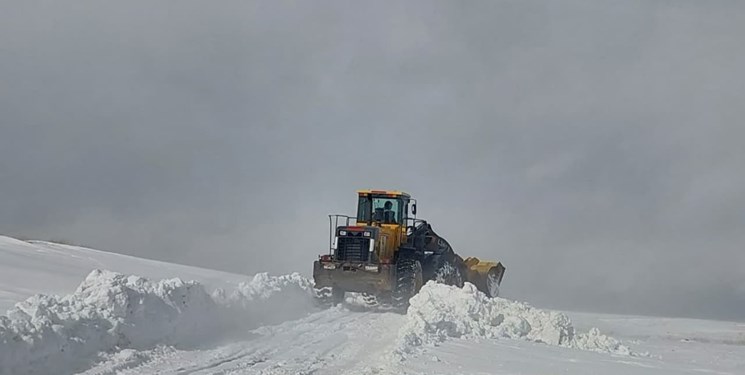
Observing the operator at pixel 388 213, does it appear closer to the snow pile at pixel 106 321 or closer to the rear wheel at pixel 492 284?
the rear wheel at pixel 492 284

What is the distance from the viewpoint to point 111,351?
372 inches

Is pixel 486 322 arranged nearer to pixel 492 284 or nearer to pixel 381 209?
pixel 381 209

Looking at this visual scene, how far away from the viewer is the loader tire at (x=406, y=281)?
738 inches

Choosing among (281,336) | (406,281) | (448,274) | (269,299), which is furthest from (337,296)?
(281,336)

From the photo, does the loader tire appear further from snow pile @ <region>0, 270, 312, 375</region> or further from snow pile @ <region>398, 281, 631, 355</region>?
snow pile @ <region>0, 270, 312, 375</region>

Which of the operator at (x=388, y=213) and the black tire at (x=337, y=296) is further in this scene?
the operator at (x=388, y=213)

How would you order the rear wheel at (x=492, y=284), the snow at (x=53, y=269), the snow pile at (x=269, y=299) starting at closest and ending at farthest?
the snow pile at (x=269, y=299)
the snow at (x=53, y=269)
the rear wheel at (x=492, y=284)

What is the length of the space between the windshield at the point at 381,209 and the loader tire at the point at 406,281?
6.10 feet

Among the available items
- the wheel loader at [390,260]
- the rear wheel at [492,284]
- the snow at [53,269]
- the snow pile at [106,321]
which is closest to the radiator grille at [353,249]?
the wheel loader at [390,260]

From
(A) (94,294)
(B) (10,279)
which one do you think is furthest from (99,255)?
(A) (94,294)

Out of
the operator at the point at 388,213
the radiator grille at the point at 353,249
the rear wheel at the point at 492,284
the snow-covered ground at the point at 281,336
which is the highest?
the operator at the point at 388,213

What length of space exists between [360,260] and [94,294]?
954 centimetres

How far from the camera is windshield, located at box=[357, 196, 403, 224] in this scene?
2125 centimetres

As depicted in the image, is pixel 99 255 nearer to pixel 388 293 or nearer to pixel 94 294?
pixel 388 293
